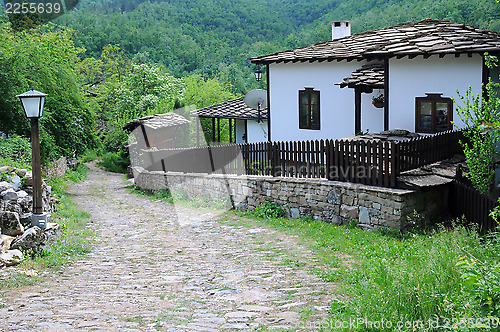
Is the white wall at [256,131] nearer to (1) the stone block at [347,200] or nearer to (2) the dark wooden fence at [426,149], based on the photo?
(2) the dark wooden fence at [426,149]

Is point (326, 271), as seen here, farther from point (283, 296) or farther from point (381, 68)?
point (381, 68)

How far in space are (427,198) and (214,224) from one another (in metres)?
4.85

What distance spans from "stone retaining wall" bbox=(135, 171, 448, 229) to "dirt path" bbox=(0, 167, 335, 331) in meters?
1.38

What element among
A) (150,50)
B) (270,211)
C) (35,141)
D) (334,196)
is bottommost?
(270,211)

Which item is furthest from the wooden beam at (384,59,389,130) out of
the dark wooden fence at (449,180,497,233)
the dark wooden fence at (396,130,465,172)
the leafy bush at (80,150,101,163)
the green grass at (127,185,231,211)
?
the leafy bush at (80,150,101,163)

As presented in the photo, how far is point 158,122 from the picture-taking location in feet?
85.8

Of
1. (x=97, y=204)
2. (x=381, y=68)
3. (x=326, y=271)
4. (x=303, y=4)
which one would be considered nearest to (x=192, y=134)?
(x=97, y=204)

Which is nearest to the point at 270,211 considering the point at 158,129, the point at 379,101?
the point at 379,101

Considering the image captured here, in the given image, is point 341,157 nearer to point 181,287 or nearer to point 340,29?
point 181,287

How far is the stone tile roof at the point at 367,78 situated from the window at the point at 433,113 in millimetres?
1302

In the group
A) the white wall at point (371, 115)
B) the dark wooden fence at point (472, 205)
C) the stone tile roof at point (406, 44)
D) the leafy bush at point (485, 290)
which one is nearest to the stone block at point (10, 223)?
the leafy bush at point (485, 290)

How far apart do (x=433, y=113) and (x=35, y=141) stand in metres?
9.46

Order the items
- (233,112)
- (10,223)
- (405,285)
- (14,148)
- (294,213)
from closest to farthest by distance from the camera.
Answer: (405,285) → (10,223) → (294,213) → (14,148) → (233,112)

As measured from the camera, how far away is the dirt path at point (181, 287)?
5.74 metres
